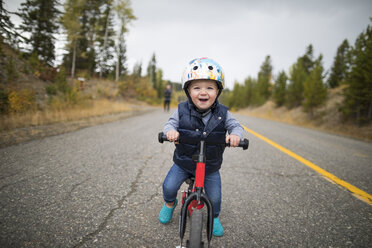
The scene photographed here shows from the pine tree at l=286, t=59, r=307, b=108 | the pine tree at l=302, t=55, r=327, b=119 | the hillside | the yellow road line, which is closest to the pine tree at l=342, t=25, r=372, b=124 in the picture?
the hillside

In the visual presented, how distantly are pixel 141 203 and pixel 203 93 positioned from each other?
133 centimetres

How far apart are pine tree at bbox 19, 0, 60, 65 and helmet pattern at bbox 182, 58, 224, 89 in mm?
25266

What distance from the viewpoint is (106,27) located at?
23.8 m

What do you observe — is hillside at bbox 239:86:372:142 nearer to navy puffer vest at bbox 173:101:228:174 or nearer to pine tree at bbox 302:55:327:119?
pine tree at bbox 302:55:327:119

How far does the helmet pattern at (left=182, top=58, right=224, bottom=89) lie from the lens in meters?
1.61

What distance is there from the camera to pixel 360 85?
1261 cm

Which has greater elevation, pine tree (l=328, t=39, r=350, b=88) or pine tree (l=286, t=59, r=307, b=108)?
pine tree (l=328, t=39, r=350, b=88)

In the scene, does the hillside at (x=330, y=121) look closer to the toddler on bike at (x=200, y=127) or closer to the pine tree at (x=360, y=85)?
the pine tree at (x=360, y=85)

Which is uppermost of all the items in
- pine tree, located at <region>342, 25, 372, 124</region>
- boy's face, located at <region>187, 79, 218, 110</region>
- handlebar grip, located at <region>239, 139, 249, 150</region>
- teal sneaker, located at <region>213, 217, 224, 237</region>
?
pine tree, located at <region>342, 25, 372, 124</region>

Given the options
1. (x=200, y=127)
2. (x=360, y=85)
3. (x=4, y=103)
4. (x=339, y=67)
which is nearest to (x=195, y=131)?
(x=200, y=127)

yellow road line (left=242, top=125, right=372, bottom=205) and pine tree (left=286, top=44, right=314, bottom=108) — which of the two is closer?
yellow road line (left=242, top=125, right=372, bottom=205)

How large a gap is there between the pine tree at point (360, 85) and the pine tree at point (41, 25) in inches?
1173

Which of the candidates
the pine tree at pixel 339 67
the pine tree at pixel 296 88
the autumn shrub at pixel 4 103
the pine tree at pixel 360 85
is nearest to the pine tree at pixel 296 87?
the pine tree at pixel 296 88

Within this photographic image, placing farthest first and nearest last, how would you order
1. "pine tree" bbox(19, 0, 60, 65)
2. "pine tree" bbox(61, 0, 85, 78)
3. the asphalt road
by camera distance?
"pine tree" bbox(61, 0, 85, 78)
"pine tree" bbox(19, 0, 60, 65)
the asphalt road
